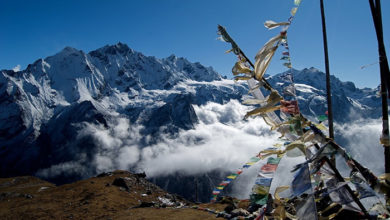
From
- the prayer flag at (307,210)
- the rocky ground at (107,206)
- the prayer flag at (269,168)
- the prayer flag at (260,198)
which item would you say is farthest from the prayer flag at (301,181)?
the rocky ground at (107,206)

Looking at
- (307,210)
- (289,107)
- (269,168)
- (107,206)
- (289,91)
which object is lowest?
(107,206)

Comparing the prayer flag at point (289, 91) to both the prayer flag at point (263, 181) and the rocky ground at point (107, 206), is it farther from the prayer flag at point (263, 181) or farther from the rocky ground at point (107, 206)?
the rocky ground at point (107, 206)

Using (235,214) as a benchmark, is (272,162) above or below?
above

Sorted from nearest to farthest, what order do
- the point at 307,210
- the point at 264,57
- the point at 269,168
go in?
1. the point at 307,210
2. the point at 264,57
3. the point at 269,168

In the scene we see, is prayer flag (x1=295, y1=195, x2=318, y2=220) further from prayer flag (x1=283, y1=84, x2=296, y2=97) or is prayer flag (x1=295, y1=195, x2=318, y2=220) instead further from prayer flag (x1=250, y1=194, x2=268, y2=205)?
prayer flag (x1=283, y1=84, x2=296, y2=97)

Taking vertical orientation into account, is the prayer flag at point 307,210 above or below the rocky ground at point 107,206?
above

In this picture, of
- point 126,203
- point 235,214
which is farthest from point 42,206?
point 235,214

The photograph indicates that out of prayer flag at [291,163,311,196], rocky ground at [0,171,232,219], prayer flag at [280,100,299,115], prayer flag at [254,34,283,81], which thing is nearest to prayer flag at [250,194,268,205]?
prayer flag at [291,163,311,196]

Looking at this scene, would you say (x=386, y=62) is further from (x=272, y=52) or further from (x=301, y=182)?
(x=301, y=182)

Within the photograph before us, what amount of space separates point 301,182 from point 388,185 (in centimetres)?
30

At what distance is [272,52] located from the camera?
3.51 feet

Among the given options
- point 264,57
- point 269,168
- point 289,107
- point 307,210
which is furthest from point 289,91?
point 307,210

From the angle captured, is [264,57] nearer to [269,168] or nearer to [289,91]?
[289,91]

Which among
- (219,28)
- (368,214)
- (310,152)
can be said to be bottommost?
(368,214)
